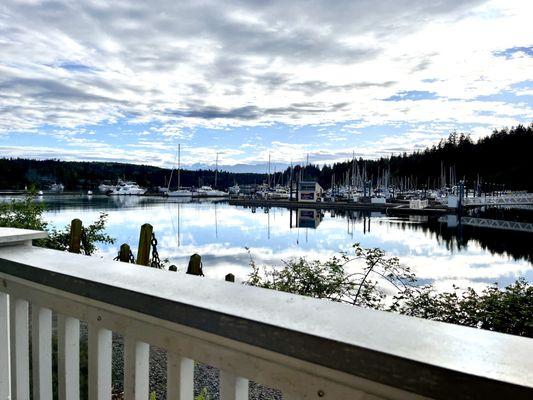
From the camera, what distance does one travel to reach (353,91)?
109 ft

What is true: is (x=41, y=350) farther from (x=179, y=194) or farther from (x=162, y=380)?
(x=179, y=194)

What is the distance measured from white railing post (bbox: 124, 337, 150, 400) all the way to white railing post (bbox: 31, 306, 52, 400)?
16.2 inches

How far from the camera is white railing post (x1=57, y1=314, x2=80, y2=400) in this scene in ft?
4.42

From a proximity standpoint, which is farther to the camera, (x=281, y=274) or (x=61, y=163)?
(x=61, y=163)

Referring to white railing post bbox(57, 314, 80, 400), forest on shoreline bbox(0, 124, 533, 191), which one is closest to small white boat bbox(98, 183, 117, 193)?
forest on shoreline bbox(0, 124, 533, 191)

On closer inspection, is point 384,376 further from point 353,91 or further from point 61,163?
point 61,163

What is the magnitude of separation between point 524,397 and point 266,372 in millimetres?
452

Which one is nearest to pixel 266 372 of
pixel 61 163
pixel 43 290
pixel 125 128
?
pixel 43 290

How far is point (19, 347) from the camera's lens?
1.59 metres

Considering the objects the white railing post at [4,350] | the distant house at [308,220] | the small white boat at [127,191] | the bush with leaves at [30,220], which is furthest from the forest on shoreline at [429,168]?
the white railing post at [4,350]

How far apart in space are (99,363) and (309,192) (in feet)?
227

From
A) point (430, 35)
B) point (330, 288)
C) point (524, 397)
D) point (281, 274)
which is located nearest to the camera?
point (524, 397)

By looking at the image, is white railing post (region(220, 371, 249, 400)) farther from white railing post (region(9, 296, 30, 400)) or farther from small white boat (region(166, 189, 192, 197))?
small white boat (region(166, 189, 192, 197))

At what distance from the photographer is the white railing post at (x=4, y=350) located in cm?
161
